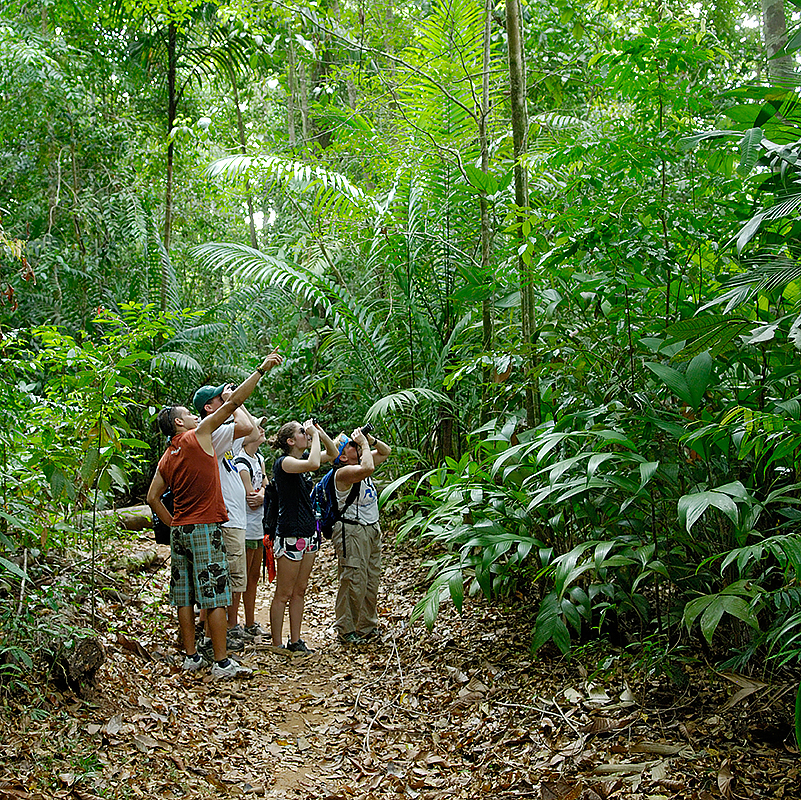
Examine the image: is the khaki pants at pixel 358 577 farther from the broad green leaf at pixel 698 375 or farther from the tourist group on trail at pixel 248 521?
the broad green leaf at pixel 698 375

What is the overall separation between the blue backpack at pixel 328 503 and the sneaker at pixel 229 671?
1.12 m

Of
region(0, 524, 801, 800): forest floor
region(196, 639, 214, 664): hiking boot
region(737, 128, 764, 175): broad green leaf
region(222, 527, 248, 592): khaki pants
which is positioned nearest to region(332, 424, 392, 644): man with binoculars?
region(0, 524, 801, 800): forest floor

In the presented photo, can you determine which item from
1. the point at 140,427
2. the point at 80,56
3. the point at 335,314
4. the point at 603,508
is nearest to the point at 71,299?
the point at 140,427

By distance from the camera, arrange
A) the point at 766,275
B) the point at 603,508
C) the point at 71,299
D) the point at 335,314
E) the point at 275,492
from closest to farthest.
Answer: the point at 766,275 < the point at 603,508 < the point at 275,492 < the point at 335,314 < the point at 71,299

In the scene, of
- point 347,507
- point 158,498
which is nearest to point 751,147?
point 347,507

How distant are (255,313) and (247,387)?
7465 mm

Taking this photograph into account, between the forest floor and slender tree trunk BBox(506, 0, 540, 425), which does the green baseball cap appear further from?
slender tree trunk BBox(506, 0, 540, 425)

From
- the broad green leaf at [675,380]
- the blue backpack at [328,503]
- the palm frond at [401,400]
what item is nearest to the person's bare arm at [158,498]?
the blue backpack at [328,503]

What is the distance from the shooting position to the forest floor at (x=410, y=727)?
3068mm

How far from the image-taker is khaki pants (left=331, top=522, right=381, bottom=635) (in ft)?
17.9

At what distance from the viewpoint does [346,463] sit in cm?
553

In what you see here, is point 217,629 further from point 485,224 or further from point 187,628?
point 485,224

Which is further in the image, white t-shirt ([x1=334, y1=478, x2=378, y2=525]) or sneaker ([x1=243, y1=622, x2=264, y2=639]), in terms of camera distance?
sneaker ([x1=243, y1=622, x2=264, y2=639])

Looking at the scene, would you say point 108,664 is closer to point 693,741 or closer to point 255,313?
point 693,741
